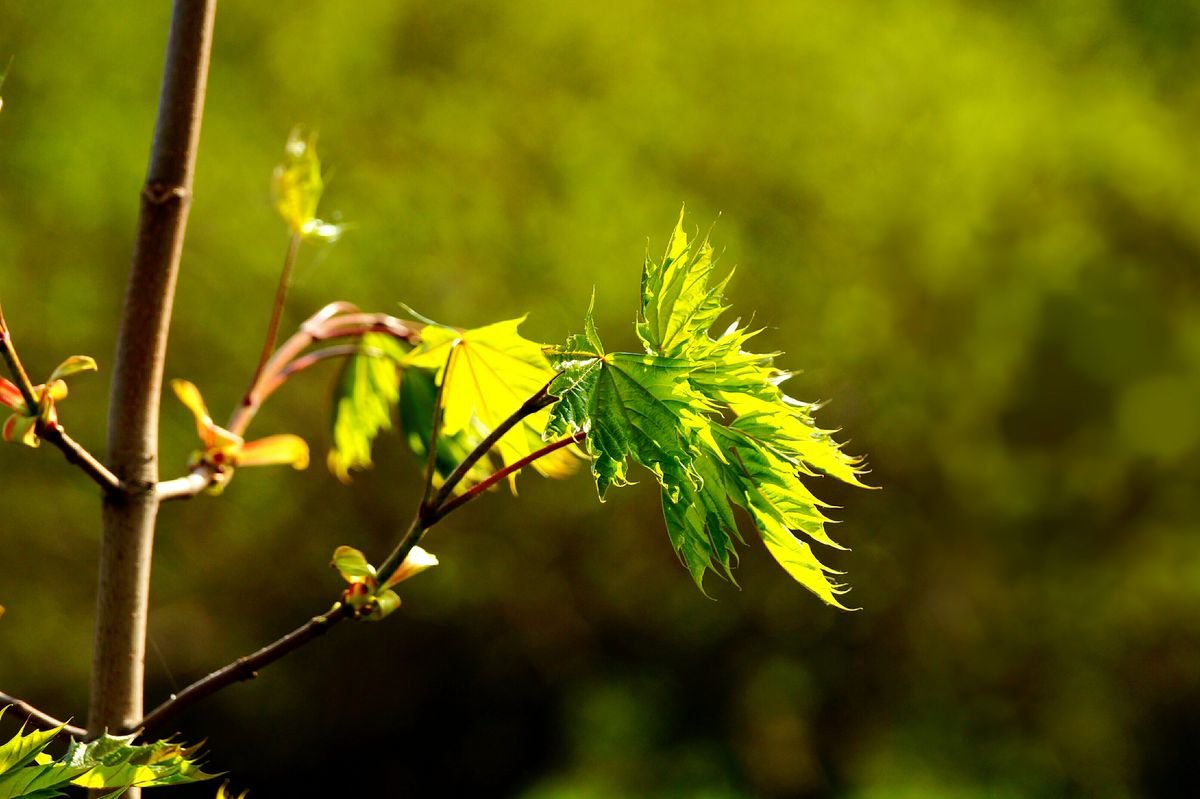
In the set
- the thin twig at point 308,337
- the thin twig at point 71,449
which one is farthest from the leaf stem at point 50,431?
the thin twig at point 308,337

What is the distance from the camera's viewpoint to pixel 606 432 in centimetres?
39

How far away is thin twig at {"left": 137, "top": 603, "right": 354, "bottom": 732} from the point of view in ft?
1.27

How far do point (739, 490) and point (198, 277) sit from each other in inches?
80.2

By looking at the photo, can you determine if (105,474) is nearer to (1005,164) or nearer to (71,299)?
(71,299)

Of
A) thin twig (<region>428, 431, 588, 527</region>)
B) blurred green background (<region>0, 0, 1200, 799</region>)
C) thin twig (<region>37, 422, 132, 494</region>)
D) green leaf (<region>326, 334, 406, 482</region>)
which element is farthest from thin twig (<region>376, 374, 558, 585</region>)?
blurred green background (<region>0, 0, 1200, 799</region>)

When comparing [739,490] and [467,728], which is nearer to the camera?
[739,490]

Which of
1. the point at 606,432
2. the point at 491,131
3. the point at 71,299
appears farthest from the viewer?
the point at 491,131

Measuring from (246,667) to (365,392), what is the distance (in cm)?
28

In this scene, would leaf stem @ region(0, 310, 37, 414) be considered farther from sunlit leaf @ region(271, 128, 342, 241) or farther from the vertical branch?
sunlit leaf @ region(271, 128, 342, 241)

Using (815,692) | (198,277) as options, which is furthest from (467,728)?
(198,277)

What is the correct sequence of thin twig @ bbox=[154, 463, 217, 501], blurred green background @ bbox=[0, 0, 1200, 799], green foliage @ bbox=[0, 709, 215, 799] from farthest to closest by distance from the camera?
1. blurred green background @ bbox=[0, 0, 1200, 799]
2. thin twig @ bbox=[154, 463, 217, 501]
3. green foliage @ bbox=[0, 709, 215, 799]

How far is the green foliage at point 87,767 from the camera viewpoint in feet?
1.20

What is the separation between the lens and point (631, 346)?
218cm

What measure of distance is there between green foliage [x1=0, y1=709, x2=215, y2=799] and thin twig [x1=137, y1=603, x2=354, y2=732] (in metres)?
0.02
